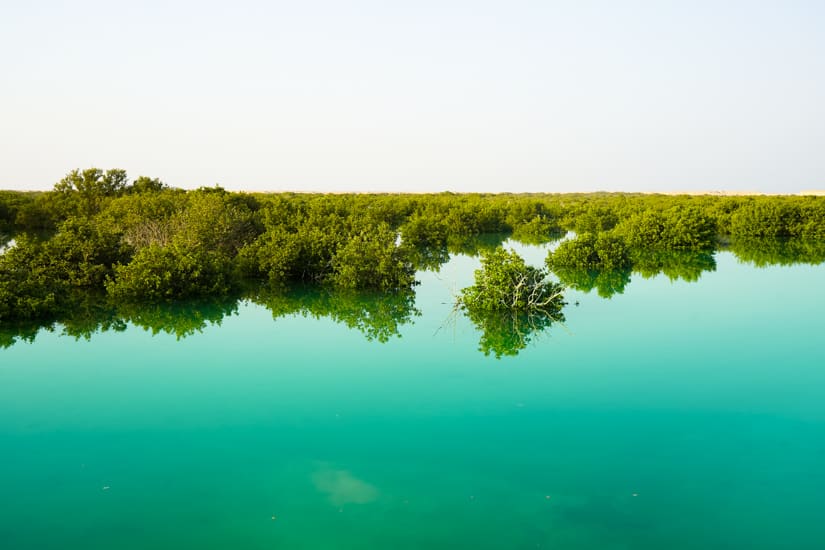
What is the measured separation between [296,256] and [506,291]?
22.6 ft

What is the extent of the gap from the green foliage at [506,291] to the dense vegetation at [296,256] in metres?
0.09

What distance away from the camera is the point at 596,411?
27.0 feet

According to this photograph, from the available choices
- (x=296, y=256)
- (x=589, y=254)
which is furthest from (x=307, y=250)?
(x=589, y=254)

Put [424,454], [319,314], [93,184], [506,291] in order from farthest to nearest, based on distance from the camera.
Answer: [93,184], [319,314], [506,291], [424,454]

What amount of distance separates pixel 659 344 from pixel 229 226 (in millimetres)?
15806

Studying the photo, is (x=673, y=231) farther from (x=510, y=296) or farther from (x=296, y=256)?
(x=296, y=256)

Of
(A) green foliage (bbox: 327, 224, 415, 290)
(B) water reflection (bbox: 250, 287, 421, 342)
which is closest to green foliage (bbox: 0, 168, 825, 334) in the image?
(A) green foliage (bbox: 327, 224, 415, 290)

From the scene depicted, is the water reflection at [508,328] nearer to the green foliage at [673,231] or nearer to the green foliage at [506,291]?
the green foliage at [506,291]

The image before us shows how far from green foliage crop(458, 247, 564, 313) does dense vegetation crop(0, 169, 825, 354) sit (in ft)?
0.31

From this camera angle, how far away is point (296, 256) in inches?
731

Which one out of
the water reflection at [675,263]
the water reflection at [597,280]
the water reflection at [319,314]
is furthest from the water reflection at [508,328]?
the water reflection at [675,263]

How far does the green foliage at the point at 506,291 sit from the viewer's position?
46.4ft

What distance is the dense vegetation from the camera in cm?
1449

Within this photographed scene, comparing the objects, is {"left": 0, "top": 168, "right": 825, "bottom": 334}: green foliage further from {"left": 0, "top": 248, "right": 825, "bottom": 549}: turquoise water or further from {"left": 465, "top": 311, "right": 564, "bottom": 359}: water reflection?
{"left": 0, "top": 248, "right": 825, "bottom": 549}: turquoise water
